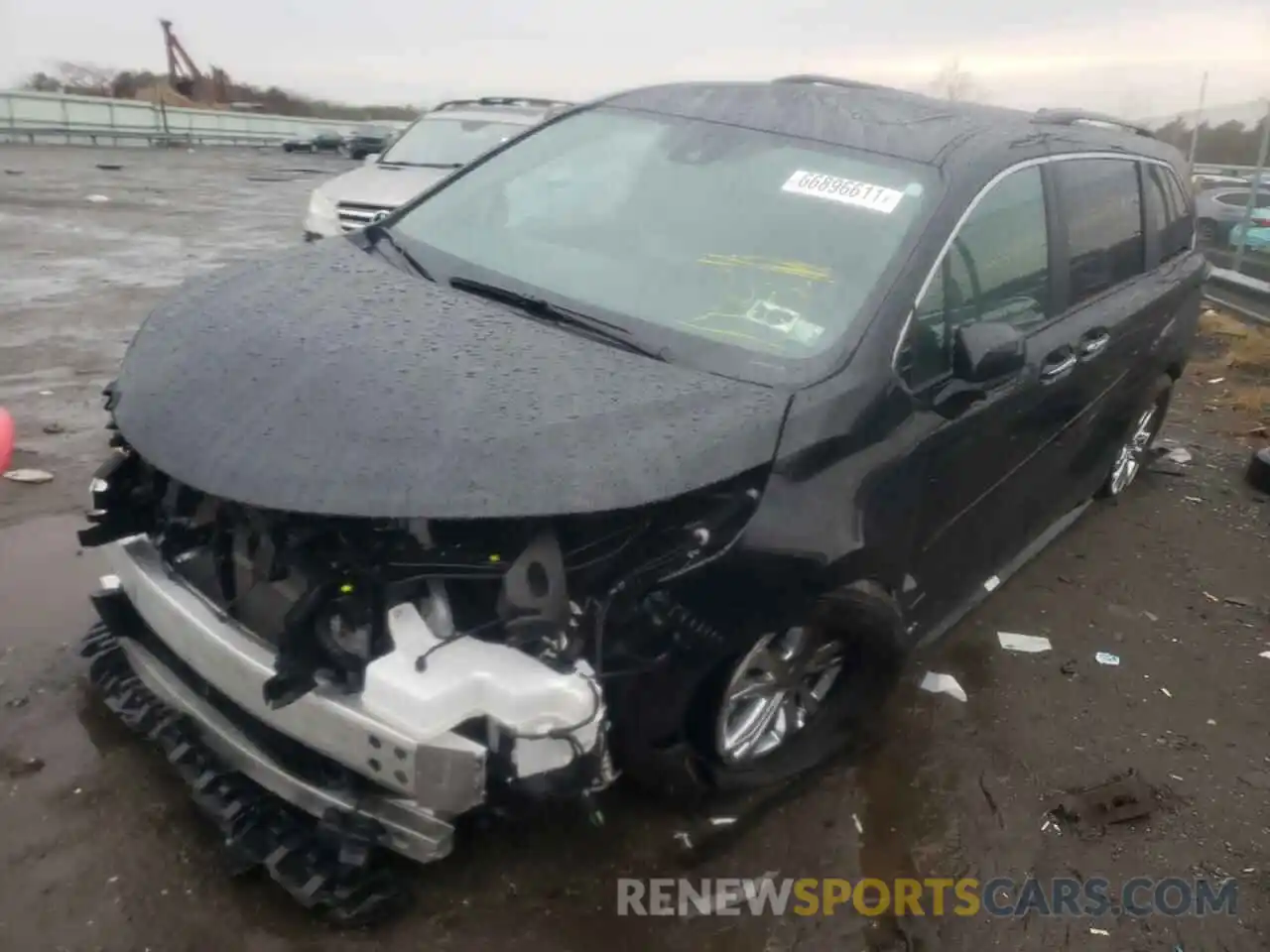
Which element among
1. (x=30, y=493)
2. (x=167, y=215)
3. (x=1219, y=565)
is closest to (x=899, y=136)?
(x=1219, y=565)

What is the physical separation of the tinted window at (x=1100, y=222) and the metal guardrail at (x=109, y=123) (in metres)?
27.0

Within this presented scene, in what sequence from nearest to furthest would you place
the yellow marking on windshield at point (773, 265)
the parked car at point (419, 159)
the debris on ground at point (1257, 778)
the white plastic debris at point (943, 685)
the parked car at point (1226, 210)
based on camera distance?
the yellow marking on windshield at point (773, 265) < the debris on ground at point (1257, 778) < the white plastic debris at point (943, 685) < the parked car at point (419, 159) < the parked car at point (1226, 210)

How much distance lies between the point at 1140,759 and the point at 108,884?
3.27 meters

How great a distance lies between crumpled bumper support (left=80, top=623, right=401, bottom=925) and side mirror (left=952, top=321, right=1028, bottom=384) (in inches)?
80.3

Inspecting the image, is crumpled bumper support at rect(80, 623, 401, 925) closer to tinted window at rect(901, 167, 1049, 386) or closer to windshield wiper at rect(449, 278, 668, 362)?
windshield wiper at rect(449, 278, 668, 362)

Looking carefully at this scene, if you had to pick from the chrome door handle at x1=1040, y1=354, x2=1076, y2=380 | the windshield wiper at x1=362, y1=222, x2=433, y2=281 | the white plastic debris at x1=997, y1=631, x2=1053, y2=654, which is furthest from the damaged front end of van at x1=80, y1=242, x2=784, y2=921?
the white plastic debris at x1=997, y1=631, x2=1053, y2=654

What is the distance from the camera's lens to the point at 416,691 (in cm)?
228

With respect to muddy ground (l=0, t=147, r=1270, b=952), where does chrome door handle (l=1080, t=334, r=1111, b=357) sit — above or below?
above

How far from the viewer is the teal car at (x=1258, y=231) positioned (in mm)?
11758

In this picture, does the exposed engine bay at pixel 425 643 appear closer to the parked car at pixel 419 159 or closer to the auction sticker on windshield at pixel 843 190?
the auction sticker on windshield at pixel 843 190

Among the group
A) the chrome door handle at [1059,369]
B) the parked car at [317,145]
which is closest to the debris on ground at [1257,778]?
the chrome door handle at [1059,369]

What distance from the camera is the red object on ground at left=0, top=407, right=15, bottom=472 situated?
4.93 metres

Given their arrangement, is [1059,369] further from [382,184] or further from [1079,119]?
[382,184]

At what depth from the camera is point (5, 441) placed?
498cm
